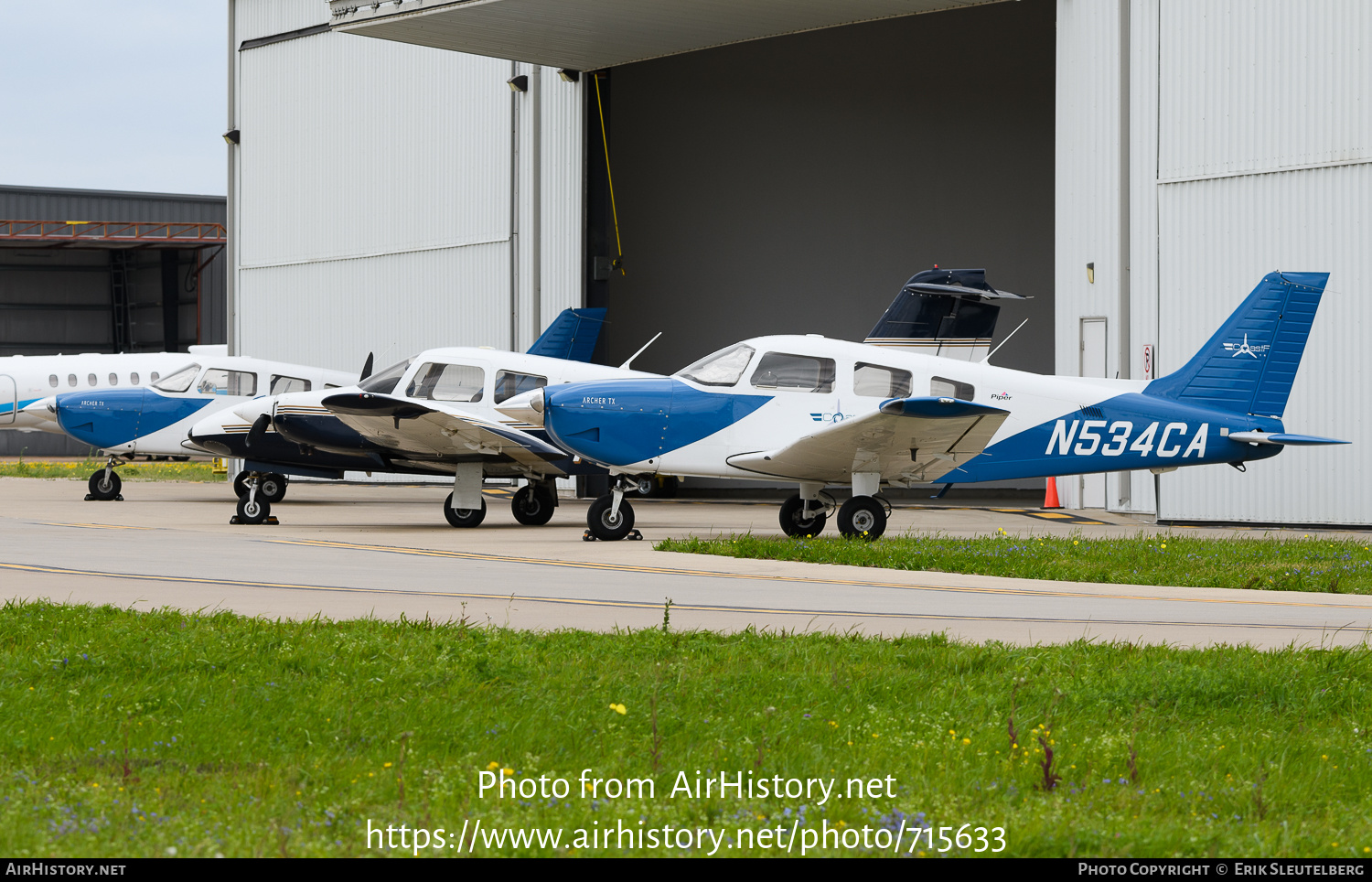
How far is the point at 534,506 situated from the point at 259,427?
368cm

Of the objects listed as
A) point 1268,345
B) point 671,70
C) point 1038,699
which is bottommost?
point 1038,699

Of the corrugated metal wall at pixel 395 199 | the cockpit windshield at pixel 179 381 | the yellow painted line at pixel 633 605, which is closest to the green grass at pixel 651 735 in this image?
the yellow painted line at pixel 633 605

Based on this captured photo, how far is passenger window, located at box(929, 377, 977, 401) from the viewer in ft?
45.2

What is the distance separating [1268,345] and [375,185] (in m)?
19.1

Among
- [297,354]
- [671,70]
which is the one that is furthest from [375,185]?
[671,70]

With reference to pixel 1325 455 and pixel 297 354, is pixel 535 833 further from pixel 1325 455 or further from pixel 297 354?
pixel 297 354

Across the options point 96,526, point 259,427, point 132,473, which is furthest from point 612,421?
point 132,473

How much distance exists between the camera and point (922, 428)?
1284 cm

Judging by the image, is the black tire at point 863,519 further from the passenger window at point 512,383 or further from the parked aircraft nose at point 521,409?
the passenger window at point 512,383

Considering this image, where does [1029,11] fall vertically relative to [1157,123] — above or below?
above

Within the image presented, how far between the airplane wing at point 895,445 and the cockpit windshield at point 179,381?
11821 mm

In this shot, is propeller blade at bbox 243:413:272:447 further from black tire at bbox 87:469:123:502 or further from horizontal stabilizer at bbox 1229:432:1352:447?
horizontal stabilizer at bbox 1229:432:1352:447

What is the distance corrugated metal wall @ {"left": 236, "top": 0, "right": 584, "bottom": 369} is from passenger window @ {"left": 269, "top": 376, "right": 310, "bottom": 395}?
14.4 feet

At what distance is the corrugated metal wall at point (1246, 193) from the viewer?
17047 millimetres
